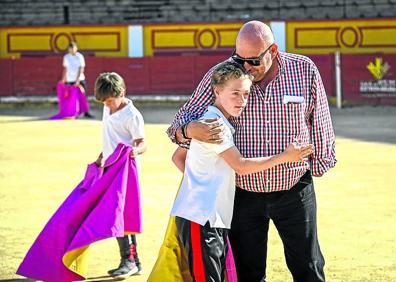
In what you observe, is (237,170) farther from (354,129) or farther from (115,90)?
(354,129)

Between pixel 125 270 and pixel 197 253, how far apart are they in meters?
1.85

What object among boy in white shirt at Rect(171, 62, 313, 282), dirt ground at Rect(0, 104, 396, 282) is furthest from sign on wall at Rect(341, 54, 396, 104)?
boy in white shirt at Rect(171, 62, 313, 282)

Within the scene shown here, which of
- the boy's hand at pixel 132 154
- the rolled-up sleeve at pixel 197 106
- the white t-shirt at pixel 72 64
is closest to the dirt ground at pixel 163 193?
the boy's hand at pixel 132 154

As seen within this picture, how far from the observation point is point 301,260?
364 cm

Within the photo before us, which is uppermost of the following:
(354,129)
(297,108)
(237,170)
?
(297,108)

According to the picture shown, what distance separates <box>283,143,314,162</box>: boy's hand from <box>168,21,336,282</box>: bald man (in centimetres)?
16

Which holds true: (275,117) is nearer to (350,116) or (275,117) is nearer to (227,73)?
(227,73)

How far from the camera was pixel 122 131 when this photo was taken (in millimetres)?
5250

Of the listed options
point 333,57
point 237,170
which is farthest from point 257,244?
point 333,57

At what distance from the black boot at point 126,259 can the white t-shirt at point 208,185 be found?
179cm

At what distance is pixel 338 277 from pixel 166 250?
184cm

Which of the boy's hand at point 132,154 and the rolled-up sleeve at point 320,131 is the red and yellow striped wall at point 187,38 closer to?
the boy's hand at point 132,154

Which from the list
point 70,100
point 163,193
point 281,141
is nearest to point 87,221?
point 281,141

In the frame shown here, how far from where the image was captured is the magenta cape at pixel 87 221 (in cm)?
477
